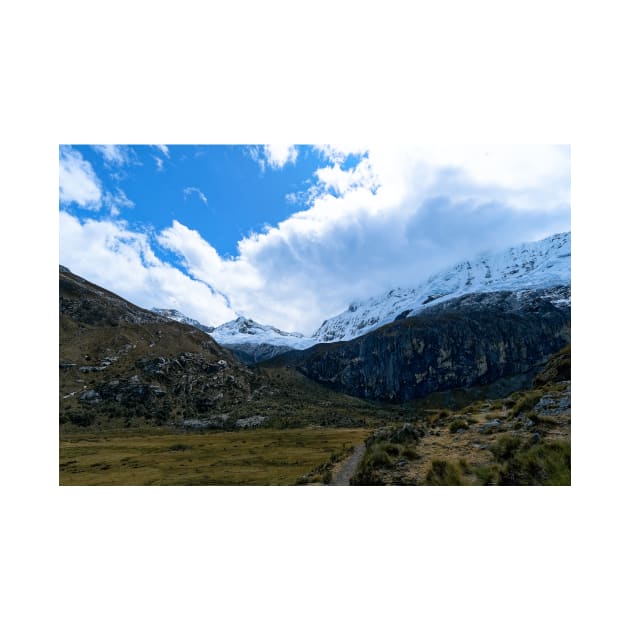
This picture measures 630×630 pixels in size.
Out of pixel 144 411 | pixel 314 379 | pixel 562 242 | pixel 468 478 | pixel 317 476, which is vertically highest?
pixel 562 242

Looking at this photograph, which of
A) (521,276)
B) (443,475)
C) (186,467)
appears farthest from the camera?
(521,276)

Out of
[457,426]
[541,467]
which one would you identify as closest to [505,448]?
[541,467]

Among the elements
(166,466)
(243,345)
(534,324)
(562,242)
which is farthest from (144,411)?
(562,242)

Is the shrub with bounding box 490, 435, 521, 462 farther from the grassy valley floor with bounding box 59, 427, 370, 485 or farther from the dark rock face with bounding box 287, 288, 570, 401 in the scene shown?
the dark rock face with bounding box 287, 288, 570, 401

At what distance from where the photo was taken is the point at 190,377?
138 feet

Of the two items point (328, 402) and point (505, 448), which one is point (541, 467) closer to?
point (505, 448)

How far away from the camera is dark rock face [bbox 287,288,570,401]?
86062mm

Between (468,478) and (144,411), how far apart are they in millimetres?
33598

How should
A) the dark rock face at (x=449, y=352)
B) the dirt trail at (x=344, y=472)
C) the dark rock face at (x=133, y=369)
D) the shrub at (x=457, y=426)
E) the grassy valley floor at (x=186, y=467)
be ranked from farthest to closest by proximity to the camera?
the dark rock face at (x=449, y=352)
the dark rock face at (x=133, y=369)
the shrub at (x=457, y=426)
the grassy valley floor at (x=186, y=467)
the dirt trail at (x=344, y=472)

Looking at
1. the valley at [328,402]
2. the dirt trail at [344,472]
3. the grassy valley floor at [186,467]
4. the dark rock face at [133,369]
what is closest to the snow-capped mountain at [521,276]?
the valley at [328,402]

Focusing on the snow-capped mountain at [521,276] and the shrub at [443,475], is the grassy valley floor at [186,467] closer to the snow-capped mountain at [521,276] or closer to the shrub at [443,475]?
the shrub at [443,475]

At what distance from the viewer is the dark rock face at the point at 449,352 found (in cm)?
8606

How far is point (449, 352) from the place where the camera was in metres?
88.7

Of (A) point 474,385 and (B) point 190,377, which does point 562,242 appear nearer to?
(A) point 474,385
